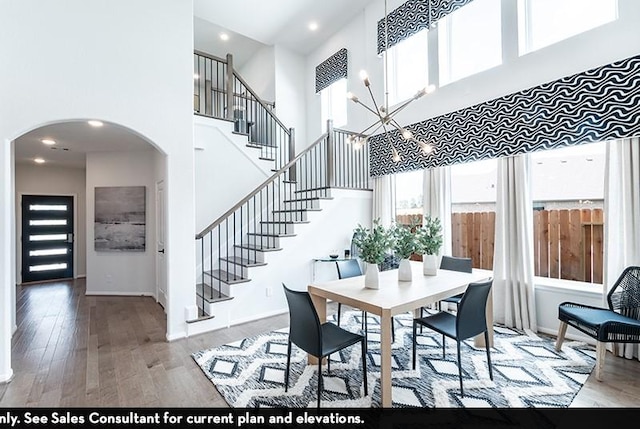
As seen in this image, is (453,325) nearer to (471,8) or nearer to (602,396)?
(602,396)

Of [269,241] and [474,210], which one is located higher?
[474,210]

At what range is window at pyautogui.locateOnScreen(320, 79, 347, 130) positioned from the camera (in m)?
6.61

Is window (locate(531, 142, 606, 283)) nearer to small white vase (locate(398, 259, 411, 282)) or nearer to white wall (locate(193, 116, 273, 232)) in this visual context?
small white vase (locate(398, 259, 411, 282))

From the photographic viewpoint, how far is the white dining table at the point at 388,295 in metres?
2.22

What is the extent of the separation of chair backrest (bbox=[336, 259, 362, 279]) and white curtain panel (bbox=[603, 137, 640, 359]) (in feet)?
8.51

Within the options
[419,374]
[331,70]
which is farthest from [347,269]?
[331,70]

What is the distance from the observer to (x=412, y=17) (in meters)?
4.86

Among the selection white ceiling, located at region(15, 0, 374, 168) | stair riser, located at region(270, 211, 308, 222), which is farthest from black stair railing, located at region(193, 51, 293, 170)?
stair riser, located at region(270, 211, 308, 222)

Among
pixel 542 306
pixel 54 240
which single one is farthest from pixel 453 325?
pixel 54 240

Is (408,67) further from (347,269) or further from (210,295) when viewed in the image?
(210,295)

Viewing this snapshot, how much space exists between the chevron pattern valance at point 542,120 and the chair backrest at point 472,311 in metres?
2.04

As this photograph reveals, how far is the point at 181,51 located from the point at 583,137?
4.61 metres

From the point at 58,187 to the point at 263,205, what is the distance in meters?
5.43

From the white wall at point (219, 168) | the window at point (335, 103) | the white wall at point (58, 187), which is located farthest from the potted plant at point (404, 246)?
the white wall at point (58, 187)
